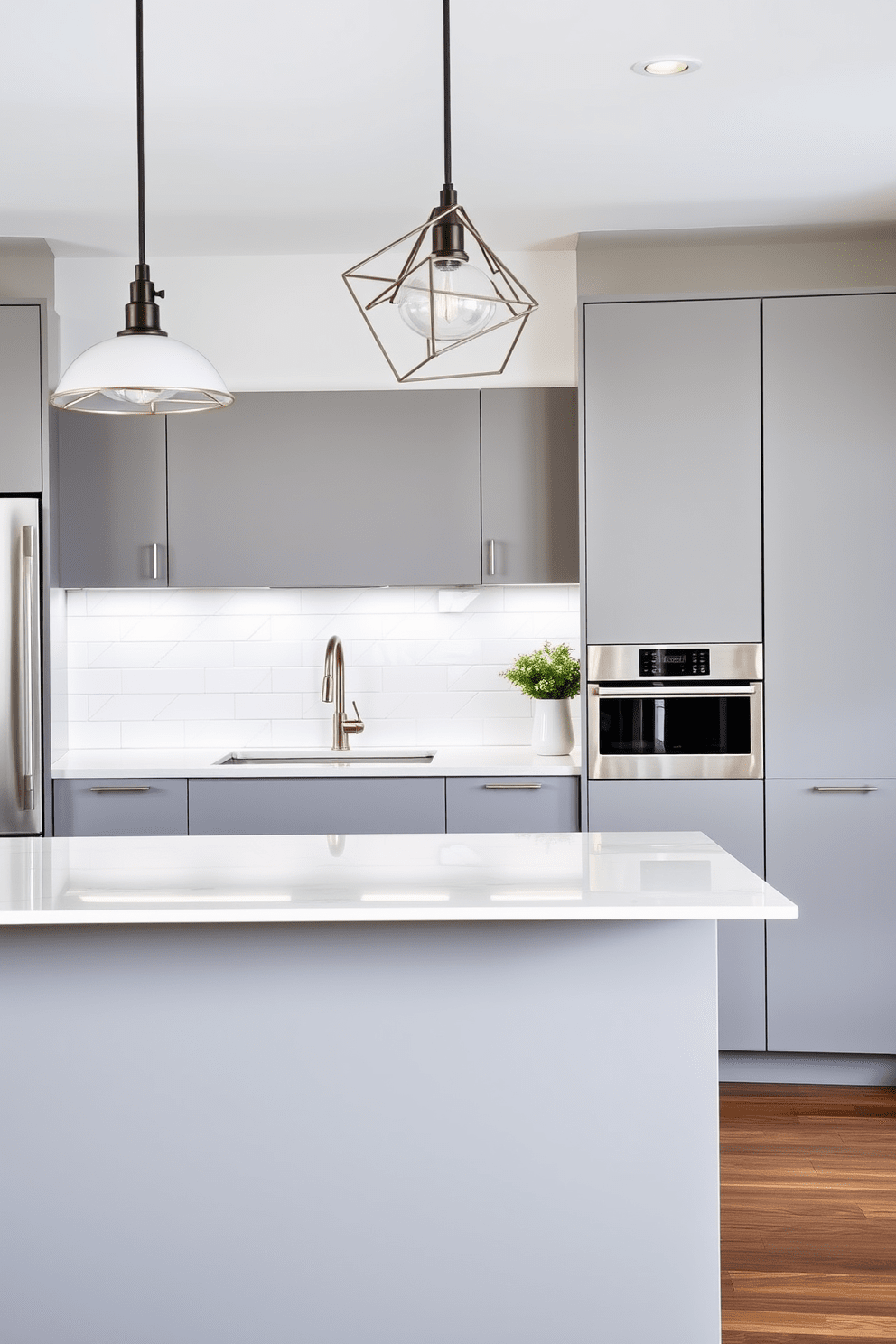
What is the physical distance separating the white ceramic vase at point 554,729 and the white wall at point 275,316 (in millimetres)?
1189

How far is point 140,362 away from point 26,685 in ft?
6.31

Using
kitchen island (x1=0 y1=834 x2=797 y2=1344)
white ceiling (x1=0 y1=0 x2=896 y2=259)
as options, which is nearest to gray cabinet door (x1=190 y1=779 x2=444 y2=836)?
kitchen island (x1=0 y1=834 x2=797 y2=1344)

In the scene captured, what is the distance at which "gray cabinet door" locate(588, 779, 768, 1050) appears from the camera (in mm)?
3715

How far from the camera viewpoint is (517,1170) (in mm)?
2127

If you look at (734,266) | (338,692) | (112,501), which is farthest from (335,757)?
(734,266)

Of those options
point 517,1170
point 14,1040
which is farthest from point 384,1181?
point 14,1040

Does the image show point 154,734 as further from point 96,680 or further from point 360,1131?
point 360,1131

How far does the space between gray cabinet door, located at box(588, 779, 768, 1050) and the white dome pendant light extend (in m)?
1.98

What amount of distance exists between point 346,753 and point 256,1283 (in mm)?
2228

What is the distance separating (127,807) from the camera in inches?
150

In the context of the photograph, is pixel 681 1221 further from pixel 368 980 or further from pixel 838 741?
pixel 838 741

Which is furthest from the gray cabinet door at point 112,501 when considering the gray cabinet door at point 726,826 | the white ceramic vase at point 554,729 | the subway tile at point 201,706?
the gray cabinet door at point 726,826

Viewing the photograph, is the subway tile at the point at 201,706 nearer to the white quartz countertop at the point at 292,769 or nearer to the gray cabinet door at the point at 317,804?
the white quartz countertop at the point at 292,769

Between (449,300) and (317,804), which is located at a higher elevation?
(449,300)
